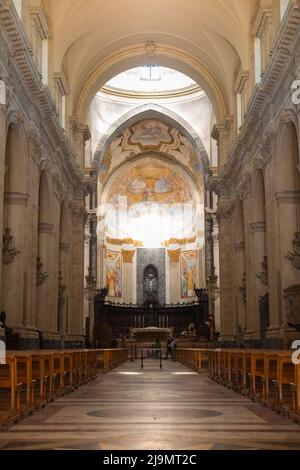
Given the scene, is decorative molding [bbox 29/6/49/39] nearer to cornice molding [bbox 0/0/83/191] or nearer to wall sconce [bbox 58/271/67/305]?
cornice molding [bbox 0/0/83/191]

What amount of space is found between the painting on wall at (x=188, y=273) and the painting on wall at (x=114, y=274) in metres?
4.49

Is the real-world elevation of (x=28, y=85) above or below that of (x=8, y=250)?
above

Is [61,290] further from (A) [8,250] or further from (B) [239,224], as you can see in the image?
(A) [8,250]

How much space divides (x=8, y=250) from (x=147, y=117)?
24770 millimetres

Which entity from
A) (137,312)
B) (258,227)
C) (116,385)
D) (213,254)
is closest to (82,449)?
→ (116,385)

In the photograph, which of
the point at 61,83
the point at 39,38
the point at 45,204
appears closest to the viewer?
the point at 39,38

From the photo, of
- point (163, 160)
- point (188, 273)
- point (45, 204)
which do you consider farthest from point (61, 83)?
point (188, 273)

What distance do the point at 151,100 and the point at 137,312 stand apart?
14.6 metres

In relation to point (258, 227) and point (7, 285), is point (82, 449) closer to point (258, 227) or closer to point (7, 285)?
point (7, 285)

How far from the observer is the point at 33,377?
30.7 feet

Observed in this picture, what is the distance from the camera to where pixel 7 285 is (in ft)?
56.9

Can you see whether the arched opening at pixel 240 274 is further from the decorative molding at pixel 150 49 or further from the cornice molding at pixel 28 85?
the decorative molding at pixel 150 49

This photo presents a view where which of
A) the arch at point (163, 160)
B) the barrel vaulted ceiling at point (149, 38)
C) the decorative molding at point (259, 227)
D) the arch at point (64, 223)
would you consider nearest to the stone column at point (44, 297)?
the arch at point (64, 223)

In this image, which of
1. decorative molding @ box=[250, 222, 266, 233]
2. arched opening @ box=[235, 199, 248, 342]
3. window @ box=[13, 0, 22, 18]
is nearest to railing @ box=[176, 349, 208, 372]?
arched opening @ box=[235, 199, 248, 342]
